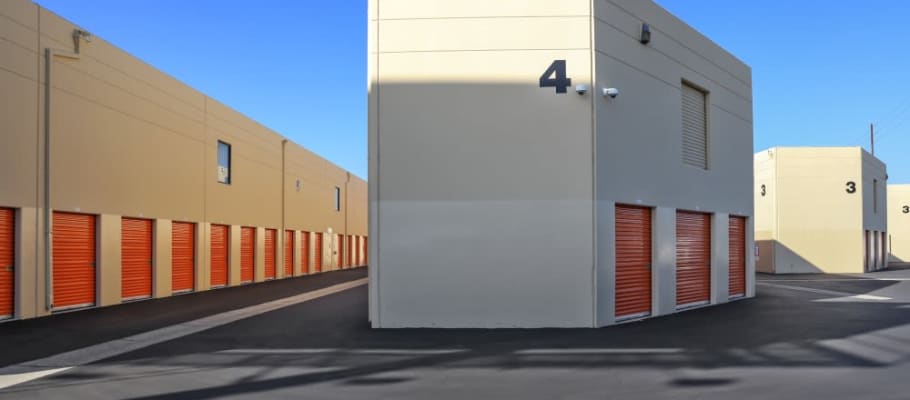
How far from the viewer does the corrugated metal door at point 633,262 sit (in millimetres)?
13055

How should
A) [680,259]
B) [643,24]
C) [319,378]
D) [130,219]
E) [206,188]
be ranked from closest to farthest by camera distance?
[319,378] → [643,24] → [680,259] → [130,219] → [206,188]

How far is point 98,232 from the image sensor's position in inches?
655

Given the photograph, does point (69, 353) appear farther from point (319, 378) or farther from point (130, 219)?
point (130, 219)

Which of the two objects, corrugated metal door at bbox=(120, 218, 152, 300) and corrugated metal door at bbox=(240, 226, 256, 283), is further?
corrugated metal door at bbox=(240, 226, 256, 283)

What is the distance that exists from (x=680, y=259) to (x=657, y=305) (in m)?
1.78

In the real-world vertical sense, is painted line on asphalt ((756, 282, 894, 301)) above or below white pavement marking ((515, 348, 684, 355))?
below

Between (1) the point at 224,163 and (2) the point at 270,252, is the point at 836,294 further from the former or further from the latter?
(2) the point at 270,252

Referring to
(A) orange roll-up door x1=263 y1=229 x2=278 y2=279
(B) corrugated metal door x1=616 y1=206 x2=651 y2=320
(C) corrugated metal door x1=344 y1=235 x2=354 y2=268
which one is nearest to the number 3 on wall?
(B) corrugated metal door x1=616 y1=206 x2=651 y2=320

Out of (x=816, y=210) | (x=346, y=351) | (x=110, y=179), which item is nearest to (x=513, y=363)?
(x=346, y=351)

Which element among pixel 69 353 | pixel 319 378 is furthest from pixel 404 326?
pixel 69 353

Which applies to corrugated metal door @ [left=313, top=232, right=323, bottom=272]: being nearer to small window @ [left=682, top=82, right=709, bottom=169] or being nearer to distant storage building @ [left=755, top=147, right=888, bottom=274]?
distant storage building @ [left=755, top=147, right=888, bottom=274]

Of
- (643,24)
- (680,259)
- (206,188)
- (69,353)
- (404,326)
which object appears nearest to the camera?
(69,353)

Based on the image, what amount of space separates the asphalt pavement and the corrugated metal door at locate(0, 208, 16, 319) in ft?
6.01

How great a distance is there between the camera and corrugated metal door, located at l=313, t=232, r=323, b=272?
119ft
